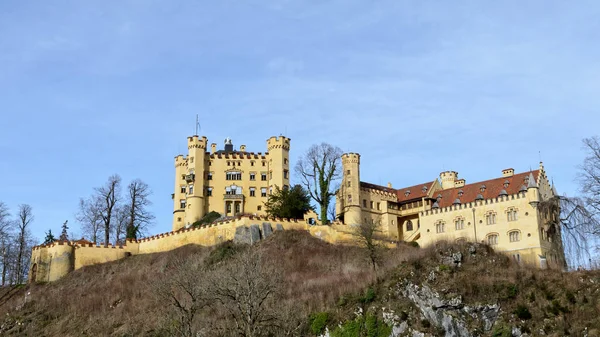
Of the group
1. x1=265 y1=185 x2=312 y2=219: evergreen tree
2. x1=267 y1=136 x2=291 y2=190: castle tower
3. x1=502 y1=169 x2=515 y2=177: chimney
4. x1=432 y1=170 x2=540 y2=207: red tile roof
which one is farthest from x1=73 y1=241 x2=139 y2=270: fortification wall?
x1=502 y1=169 x2=515 y2=177: chimney

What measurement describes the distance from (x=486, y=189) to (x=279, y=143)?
81.8 ft

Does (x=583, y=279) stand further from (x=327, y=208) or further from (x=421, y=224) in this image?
(x=327, y=208)

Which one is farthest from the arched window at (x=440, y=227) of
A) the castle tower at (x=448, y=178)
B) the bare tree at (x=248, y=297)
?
the bare tree at (x=248, y=297)

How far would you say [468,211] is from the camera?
230 feet

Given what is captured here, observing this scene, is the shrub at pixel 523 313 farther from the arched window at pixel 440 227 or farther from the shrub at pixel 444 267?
the arched window at pixel 440 227

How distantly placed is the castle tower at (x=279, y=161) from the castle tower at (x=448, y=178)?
57.0 ft

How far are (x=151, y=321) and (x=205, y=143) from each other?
33.3 m

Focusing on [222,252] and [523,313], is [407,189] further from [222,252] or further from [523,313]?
[523,313]

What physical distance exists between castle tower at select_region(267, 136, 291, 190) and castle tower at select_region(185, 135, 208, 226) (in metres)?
7.65

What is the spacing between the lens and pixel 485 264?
52875 millimetres

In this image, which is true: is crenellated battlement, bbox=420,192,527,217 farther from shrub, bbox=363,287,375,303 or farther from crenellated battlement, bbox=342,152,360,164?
→ shrub, bbox=363,287,375,303

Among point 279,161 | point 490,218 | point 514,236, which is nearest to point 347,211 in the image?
point 279,161

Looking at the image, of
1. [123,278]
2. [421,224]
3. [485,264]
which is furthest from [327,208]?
[485,264]

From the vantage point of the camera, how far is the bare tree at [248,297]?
4303cm
